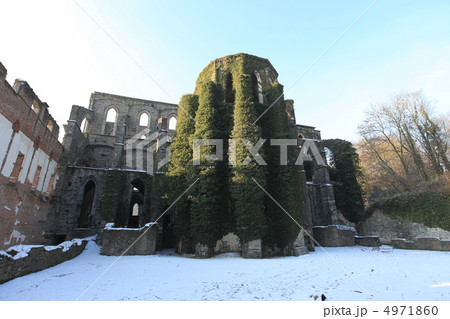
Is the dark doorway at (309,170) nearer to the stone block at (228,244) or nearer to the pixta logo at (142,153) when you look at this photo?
the stone block at (228,244)

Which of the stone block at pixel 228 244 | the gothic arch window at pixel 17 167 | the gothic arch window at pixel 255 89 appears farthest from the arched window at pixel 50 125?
the gothic arch window at pixel 255 89

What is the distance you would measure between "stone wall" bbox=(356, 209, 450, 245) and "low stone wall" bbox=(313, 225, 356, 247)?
3.61 meters

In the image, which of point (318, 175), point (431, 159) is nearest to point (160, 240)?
point (318, 175)

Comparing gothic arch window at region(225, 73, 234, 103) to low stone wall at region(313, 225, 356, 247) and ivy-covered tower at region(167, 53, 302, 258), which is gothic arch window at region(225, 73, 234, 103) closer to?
ivy-covered tower at region(167, 53, 302, 258)

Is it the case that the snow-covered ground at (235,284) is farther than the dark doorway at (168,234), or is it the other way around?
the dark doorway at (168,234)

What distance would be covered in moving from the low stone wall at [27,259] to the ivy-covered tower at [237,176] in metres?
6.64

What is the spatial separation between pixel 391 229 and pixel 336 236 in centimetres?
543

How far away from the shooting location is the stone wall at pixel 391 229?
16.7m

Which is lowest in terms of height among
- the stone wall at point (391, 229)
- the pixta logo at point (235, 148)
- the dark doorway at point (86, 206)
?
the stone wall at point (391, 229)

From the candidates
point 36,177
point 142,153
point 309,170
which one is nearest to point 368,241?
point 309,170

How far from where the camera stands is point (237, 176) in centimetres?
1418

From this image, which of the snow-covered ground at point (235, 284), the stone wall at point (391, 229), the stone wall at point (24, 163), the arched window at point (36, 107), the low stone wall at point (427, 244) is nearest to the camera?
the snow-covered ground at point (235, 284)

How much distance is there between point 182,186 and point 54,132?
9551 mm

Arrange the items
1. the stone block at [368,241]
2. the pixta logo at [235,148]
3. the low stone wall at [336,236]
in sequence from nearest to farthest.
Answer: the pixta logo at [235,148] < the stone block at [368,241] < the low stone wall at [336,236]
